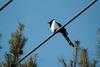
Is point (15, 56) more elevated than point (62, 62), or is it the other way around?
point (15, 56)

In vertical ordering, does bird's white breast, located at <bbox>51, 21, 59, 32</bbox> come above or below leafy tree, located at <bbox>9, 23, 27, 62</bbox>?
below

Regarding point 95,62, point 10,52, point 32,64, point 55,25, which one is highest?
point 10,52

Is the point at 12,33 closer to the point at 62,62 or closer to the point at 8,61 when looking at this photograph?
the point at 8,61

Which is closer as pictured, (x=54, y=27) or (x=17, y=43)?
(x=54, y=27)

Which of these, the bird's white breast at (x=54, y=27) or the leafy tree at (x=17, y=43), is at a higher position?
the leafy tree at (x=17, y=43)

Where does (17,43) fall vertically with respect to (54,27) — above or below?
above

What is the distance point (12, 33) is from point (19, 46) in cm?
87

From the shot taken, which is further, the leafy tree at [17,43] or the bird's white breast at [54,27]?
the leafy tree at [17,43]

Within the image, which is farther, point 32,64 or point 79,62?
point 32,64

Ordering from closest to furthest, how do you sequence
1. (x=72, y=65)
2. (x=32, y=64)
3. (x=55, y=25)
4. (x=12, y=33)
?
(x=55, y=25)
(x=72, y=65)
(x=32, y=64)
(x=12, y=33)

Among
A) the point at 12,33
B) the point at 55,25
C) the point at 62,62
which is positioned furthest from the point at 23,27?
the point at 55,25

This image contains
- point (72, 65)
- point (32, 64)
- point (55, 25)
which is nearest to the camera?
point (55, 25)

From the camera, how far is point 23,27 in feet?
52.4

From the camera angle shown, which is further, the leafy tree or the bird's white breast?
the leafy tree
